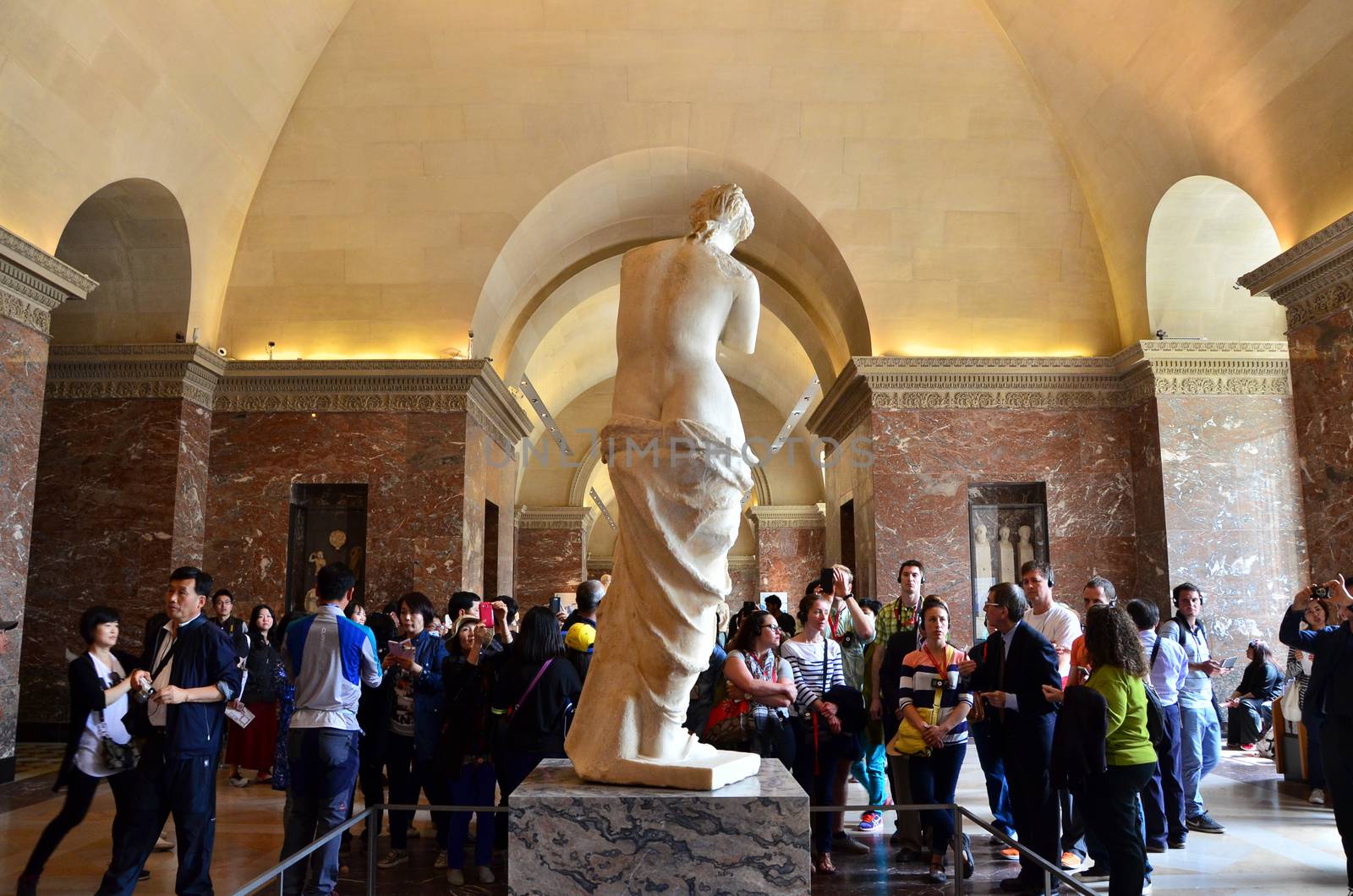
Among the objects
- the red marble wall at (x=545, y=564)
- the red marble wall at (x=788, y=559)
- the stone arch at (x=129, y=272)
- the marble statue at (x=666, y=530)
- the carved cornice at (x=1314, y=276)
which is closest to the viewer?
the marble statue at (x=666, y=530)

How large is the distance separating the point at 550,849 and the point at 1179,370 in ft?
32.3

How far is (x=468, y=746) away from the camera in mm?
5441

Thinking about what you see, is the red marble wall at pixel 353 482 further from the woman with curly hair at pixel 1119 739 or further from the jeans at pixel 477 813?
the woman with curly hair at pixel 1119 739

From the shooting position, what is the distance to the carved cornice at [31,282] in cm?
803

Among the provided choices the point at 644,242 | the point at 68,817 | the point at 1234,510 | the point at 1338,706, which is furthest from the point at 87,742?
the point at 644,242

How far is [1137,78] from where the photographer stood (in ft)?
32.6

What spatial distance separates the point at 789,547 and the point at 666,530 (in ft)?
70.8

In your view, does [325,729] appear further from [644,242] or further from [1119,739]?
[644,242]

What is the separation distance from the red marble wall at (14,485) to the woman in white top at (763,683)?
5.96 meters

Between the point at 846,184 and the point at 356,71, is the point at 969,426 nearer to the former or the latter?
the point at 846,184

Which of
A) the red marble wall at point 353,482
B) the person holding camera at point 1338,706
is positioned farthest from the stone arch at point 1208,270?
the red marble wall at point 353,482

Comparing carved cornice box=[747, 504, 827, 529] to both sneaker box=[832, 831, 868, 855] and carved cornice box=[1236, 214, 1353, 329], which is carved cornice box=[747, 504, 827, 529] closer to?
carved cornice box=[1236, 214, 1353, 329]

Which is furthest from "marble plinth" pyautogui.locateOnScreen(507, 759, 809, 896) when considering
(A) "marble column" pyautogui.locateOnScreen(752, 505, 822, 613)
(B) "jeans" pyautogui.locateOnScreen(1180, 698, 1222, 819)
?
(A) "marble column" pyautogui.locateOnScreen(752, 505, 822, 613)

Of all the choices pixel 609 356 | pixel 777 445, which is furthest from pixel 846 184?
pixel 777 445
